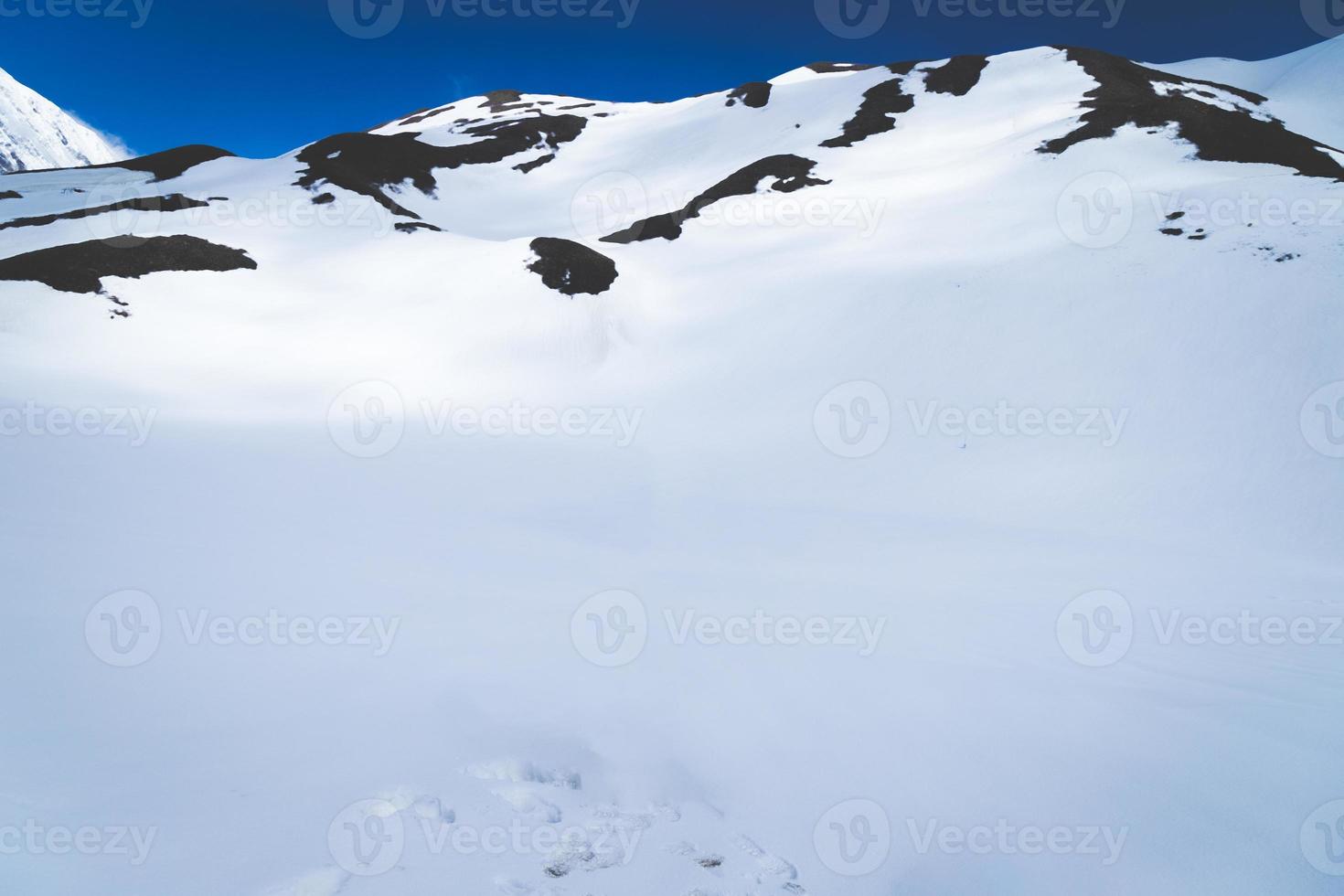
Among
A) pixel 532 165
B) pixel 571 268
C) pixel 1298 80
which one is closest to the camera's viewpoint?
pixel 571 268

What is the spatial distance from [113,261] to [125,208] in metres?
10.6

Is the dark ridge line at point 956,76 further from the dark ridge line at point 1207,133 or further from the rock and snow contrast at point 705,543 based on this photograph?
the rock and snow contrast at point 705,543

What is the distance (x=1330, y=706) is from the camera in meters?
6.46

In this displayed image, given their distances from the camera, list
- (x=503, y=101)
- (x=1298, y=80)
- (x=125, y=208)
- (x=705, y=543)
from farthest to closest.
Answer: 1. (x=503, y=101)
2. (x=1298, y=80)
3. (x=125, y=208)
4. (x=705, y=543)

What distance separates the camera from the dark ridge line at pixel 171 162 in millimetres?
47531

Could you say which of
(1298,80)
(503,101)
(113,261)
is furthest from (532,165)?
(1298,80)

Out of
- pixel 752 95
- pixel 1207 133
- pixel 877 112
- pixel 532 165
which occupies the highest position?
pixel 752 95

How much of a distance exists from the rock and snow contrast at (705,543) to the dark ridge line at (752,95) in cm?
3884

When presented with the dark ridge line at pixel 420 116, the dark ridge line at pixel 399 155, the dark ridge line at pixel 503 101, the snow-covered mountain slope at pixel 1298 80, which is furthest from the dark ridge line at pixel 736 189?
the dark ridge line at pixel 420 116

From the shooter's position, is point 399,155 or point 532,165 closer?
point 399,155

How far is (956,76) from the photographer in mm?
55438

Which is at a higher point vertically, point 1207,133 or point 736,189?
point 736,189

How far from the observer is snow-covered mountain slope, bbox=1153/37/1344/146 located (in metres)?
48.4

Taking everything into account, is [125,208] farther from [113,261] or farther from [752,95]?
[752,95]
